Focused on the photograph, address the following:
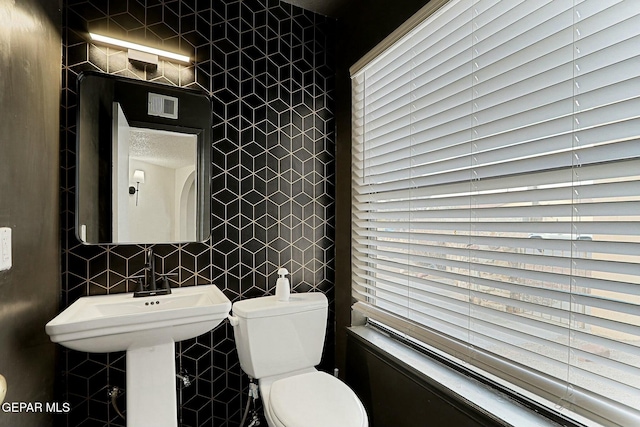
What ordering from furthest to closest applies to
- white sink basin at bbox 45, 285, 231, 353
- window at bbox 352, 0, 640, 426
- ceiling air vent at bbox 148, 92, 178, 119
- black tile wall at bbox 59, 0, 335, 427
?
ceiling air vent at bbox 148, 92, 178, 119
black tile wall at bbox 59, 0, 335, 427
white sink basin at bbox 45, 285, 231, 353
window at bbox 352, 0, 640, 426

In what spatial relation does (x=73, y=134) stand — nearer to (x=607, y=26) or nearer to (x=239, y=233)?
(x=239, y=233)

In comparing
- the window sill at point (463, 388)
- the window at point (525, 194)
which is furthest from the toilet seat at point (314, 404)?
the window at point (525, 194)

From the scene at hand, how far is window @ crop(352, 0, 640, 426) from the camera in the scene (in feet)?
2.85

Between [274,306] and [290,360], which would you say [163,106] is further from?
[290,360]

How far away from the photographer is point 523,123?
1.08 meters

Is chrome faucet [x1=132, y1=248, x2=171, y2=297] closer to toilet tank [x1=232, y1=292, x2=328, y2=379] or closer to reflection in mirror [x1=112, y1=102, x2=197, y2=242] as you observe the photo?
reflection in mirror [x1=112, y1=102, x2=197, y2=242]

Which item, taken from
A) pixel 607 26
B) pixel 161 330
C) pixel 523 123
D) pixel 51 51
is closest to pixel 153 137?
pixel 51 51

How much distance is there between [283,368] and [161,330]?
0.65m

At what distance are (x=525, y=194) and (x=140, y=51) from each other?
1808 mm

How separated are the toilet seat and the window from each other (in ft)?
1.29

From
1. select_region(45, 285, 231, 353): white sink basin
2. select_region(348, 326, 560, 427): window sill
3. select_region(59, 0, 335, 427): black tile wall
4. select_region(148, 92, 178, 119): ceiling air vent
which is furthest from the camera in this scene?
select_region(148, 92, 178, 119): ceiling air vent

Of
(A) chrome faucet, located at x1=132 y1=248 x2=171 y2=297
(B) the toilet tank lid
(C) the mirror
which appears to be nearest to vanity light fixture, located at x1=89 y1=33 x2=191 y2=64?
(C) the mirror

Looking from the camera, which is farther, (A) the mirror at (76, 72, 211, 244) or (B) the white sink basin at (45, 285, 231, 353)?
(A) the mirror at (76, 72, 211, 244)

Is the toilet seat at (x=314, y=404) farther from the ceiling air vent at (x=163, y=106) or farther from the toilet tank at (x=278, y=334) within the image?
the ceiling air vent at (x=163, y=106)
